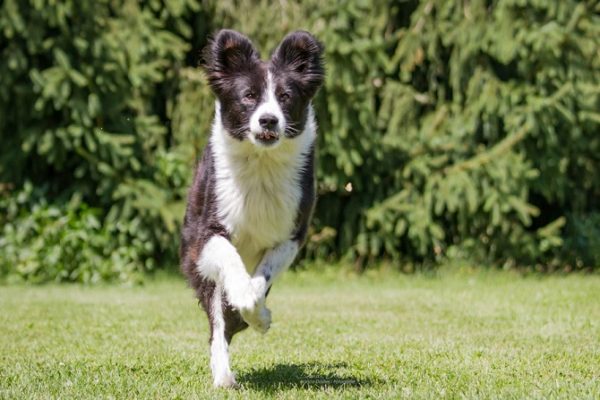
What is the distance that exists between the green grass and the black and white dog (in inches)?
24.4

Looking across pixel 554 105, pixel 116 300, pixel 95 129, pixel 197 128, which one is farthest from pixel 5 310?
pixel 554 105

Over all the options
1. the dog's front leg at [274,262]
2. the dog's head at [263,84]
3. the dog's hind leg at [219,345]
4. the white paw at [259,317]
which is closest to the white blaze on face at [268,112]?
the dog's head at [263,84]

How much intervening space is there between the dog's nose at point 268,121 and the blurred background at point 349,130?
6.04 meters

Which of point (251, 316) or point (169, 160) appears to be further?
point (169, 160)

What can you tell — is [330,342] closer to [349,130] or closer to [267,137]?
[267,137]

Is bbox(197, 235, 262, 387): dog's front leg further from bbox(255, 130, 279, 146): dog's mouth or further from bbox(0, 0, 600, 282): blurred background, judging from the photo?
bbox(0, 0, 600, 282): blurred background

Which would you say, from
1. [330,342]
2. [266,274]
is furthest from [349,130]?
[266,274]

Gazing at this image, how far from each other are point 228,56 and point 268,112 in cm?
66

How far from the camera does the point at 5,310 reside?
9.55 meters

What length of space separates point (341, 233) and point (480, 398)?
7741 millimetres

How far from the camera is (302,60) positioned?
20.5 feet

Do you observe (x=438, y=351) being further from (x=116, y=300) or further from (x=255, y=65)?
(x=116, y=300)

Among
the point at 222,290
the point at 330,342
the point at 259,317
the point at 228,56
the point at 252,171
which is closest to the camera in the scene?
the point at 259,317

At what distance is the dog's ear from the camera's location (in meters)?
6.16
